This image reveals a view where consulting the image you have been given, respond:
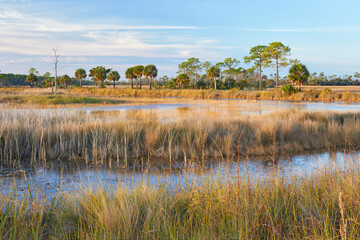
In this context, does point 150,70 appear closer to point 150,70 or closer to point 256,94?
point 150,70

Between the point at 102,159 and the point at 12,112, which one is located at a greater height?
the point at 12,112

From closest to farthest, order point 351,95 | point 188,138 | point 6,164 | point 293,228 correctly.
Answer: point 293,228 → point 6,164 → point 188,138 → point 351,95

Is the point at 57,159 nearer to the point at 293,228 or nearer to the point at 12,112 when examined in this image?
the point at 12,112

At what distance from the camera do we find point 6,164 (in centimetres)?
721

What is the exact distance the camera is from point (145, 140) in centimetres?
876

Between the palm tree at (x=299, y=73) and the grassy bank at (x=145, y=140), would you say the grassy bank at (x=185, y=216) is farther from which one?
the palm tree at (x=299, y=73)

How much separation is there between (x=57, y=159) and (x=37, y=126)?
5.71ft

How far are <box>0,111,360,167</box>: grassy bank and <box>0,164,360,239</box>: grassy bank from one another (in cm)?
270

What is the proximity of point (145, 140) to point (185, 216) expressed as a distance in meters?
5.53

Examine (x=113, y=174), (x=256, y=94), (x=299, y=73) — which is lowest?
(x=113, y=174)

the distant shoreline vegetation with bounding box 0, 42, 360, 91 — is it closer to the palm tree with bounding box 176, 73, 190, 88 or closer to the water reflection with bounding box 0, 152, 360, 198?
the palm tree with bounding box 176, 73, 190, 88

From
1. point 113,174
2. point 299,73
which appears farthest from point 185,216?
point 299,73

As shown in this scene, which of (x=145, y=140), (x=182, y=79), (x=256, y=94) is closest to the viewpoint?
(x=145, y=140)

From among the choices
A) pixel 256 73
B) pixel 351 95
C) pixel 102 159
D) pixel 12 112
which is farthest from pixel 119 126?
pixel 256 73
